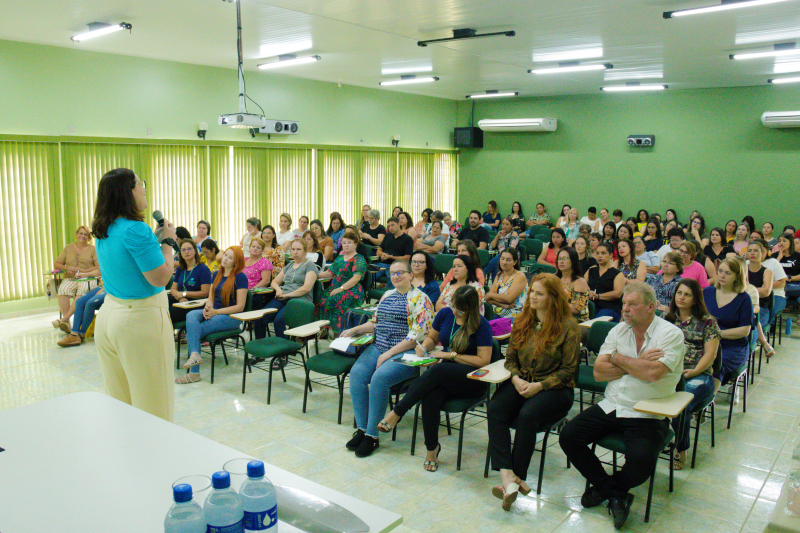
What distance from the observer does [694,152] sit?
12.4m

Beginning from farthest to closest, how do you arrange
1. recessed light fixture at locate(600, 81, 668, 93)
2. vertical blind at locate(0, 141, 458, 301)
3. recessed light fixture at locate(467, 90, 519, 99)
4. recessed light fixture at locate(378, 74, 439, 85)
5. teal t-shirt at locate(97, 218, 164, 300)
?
recessed light fixture at locate(467, 90, 519, 99)
recessed light fixture at locate(600, 81, 668, 93)
recessed light fixture at locate(378, 74, 439, 85)
vertical blind at locate(0, 141, 458, 301)
teal t-shirt at locate(97, 218, 164, 300)

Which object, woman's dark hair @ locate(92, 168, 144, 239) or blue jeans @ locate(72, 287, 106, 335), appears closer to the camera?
woman's dark hair @ locate(92, 168, 144, 239)

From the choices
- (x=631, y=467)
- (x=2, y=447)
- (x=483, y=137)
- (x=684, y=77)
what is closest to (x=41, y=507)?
(x=2, y=447)

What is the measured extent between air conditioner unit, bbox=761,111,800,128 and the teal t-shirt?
464 inches

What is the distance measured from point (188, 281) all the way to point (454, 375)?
360 centimetres

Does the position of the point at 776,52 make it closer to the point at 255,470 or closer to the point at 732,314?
the point at 732,314

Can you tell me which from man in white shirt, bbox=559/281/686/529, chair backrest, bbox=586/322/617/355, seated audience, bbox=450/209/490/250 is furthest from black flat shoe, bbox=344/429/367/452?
seated audience, bbox=450/209/490/250

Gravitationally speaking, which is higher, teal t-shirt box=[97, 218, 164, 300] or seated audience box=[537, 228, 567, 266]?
teal t-shirt box=[97, 218, 164, 300]

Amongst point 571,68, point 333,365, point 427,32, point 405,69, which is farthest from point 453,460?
point 405,69

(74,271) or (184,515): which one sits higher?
(184,515)

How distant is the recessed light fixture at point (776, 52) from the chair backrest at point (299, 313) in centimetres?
661

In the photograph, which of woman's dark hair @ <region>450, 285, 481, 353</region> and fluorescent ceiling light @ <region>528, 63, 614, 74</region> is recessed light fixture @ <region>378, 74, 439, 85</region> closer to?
fluorescent ceiling light @ <region>528, 63, 614, 74</region>

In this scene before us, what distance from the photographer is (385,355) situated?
4430 millimetres

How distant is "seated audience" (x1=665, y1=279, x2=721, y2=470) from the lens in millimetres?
3902
